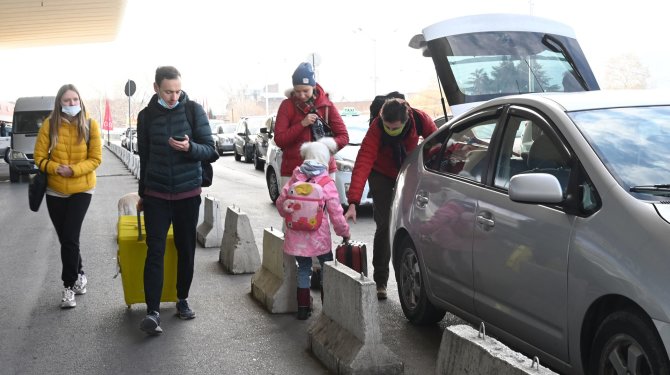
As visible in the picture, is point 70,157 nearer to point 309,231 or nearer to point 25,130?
point 309,231

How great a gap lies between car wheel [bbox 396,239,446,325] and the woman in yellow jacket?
9.21 ft

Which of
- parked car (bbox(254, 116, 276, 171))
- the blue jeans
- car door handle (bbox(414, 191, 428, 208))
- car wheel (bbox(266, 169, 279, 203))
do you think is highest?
car door handle (bbox(414, 191, 428, 208))

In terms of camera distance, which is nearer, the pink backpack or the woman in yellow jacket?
the pink backpack

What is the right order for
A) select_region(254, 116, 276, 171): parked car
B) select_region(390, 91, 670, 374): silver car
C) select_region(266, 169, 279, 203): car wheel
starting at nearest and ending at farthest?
select_region(390, 91, 670, 374): silver car
select_region(266, 169, 279, 203): car wheel
select_region(254, 116, 276, 171): parked car

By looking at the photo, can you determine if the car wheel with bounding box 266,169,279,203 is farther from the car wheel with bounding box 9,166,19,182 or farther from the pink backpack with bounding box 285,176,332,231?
the car wheel with bounding box 9,166,19,182

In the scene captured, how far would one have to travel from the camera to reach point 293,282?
761 cm

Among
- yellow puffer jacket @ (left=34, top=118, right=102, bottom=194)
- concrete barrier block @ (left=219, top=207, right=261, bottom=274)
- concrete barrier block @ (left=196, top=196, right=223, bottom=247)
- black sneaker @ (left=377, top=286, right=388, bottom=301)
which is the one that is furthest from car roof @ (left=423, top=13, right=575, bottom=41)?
yellow puffer jacket @ (left=34, top=118, right=102, bottom=194)

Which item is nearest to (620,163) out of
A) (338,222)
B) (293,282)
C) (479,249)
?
(479,249)

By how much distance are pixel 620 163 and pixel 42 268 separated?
7465 mm

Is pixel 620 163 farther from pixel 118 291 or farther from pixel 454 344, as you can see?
pixel 118 291

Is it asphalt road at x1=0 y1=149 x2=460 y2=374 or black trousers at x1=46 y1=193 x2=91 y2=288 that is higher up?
black trousers at x1=46 y1=193 x2=91 y2=288

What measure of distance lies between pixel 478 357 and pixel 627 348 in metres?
0.77

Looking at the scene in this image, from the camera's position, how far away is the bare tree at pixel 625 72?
71669 millimetres

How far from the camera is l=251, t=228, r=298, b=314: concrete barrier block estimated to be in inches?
299
